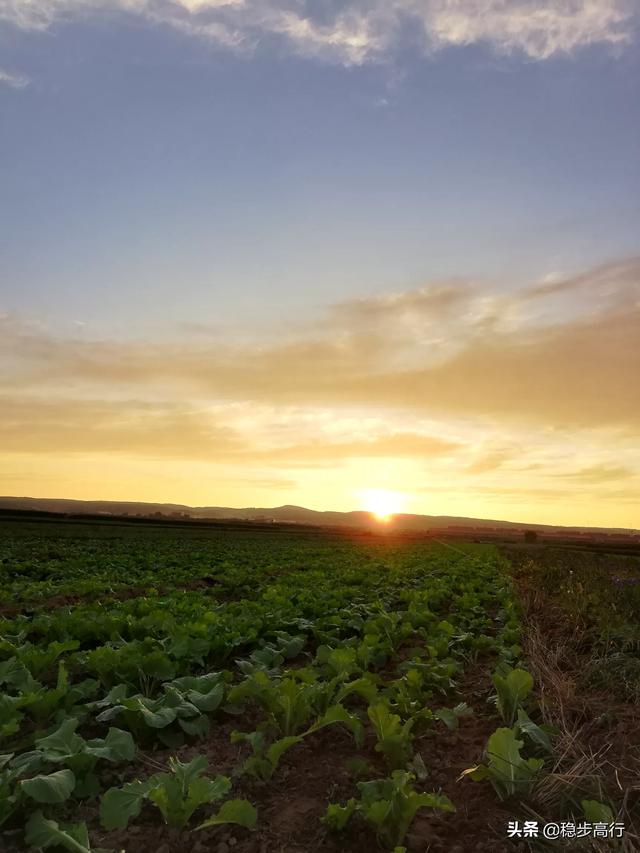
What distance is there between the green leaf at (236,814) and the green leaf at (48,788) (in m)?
0.80

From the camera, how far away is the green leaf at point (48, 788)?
334 centimetres

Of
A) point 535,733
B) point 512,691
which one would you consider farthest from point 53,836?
point 512,691

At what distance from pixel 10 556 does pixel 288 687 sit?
24.4 meters

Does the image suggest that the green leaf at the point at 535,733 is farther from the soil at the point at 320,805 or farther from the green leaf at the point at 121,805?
the green leaf at the point at 121,805

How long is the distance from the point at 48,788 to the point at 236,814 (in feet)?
3.48

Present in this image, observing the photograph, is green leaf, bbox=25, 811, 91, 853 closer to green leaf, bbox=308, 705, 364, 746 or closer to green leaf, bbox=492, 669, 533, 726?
green leaf, bbox=308, 705, 364, 746

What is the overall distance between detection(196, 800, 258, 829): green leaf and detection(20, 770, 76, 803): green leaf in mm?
804

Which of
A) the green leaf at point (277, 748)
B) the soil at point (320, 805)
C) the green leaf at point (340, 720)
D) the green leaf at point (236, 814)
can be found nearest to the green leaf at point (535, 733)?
the soil at point (320, 805)

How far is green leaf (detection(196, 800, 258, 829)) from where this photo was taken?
3314mm

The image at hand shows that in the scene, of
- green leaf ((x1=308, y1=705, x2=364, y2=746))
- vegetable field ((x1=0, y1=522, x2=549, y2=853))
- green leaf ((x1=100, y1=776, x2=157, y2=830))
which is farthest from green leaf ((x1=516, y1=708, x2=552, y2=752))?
green leaf ((x1=100, y1=776, x2=157, y2=830))

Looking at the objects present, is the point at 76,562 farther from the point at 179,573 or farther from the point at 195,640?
the point at 195,640

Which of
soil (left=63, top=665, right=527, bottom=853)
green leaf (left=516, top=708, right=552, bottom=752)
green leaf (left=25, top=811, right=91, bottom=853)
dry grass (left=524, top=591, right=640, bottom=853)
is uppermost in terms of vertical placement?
green leaf (left=516, top=708, right=552, bottom=752)

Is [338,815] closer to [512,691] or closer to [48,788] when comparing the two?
[48,788]

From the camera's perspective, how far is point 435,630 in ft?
27.1
